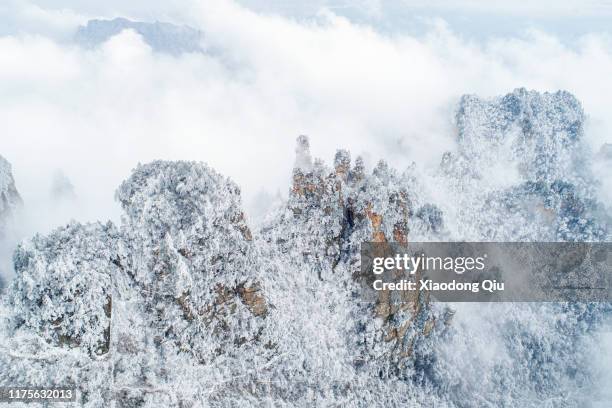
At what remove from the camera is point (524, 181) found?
102 metres

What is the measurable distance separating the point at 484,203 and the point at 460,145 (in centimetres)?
2026

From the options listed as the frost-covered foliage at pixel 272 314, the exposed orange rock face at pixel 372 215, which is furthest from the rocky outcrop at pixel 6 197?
the exposed orange rock face at pixel 372 215

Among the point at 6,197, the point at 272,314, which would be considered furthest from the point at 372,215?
the point at 6,197

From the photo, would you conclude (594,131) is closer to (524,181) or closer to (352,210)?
(524,181)

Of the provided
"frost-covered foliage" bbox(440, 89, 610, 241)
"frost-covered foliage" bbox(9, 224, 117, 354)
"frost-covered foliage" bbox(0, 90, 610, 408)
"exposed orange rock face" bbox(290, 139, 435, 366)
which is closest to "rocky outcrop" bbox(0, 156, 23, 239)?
"frost-covered foliage" bbox(9, 224, 117, 354)

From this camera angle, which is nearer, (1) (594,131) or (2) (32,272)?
(2) (32,272)

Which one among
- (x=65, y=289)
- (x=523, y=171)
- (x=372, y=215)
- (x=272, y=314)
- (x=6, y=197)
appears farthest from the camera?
(x=523, y=171)

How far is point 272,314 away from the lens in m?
61.8

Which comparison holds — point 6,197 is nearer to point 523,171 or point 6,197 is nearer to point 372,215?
point 372,215

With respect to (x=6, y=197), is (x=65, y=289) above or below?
below

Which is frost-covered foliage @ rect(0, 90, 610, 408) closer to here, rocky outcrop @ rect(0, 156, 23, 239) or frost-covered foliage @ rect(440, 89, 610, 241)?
frost-covered foliage @ rect(440, 89, 610, 241)

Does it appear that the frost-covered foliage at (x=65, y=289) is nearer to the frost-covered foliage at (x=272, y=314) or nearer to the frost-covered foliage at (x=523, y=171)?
the frost-covered foliage at (x=272, y=314)

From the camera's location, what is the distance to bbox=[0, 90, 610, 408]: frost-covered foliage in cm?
5322

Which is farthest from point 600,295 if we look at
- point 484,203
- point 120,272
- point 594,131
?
point 120,272
